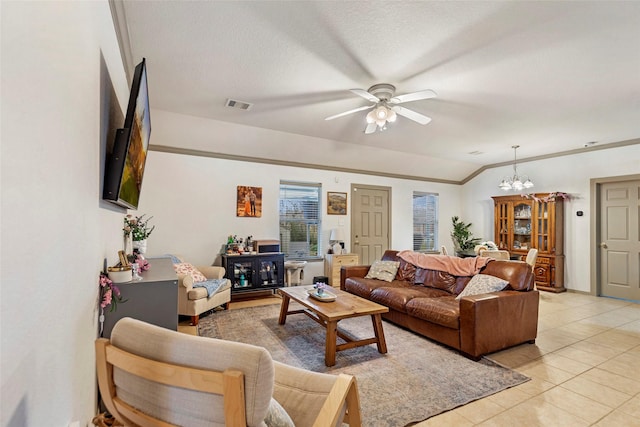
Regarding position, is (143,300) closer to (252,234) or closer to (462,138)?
(252,234)

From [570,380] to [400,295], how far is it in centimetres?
166

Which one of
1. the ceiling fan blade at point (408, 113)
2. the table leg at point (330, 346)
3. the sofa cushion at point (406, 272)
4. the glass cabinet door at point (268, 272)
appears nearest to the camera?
the table leg at point (330, 346)

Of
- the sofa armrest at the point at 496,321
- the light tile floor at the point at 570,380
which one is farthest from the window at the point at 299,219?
the sofa armrest at the point at 496,321

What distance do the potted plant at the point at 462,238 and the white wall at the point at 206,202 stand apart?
3533mm

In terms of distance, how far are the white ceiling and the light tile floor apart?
2.80m

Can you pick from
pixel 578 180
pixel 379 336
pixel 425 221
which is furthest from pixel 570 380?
pixel 425 221

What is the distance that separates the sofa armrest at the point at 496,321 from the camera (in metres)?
2.81

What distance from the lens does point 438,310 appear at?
10.3 feet

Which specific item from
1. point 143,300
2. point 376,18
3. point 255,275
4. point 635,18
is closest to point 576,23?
point 635,18

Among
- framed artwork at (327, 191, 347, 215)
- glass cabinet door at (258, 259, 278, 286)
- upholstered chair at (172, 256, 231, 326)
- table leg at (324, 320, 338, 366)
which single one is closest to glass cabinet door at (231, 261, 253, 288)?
glass cabinet door at (258, 259, 278, 286)

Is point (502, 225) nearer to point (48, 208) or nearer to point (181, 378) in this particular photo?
point (181, 378)

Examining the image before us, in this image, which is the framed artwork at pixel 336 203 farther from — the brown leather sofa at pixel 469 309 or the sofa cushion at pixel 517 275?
the sofa cushion at pixel 517 275

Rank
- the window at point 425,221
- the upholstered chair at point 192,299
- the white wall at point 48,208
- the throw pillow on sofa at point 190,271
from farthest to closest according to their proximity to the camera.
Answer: the window at point 425,221 → the throw pillow on sofa at point 190,271 → the upholstered chair at point 192,299 → the white wall at point 48,208

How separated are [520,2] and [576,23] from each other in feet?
1.92
